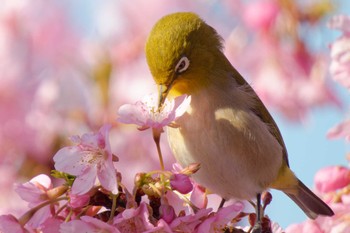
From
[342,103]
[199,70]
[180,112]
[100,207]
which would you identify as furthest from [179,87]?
[342,103]

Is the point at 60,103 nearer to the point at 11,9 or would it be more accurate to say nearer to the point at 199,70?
the point at 11,9

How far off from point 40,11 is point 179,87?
1.31 metres

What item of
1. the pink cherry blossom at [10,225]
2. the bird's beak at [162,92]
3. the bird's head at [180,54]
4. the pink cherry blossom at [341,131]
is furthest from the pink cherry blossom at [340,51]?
the pink cherry blossom at [10,225]

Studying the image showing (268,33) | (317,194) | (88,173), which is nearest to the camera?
(88,173)

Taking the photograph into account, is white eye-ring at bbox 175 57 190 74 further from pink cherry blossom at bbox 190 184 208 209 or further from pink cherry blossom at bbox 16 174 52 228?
pink cherry blossom at bbox 16 174 52 228

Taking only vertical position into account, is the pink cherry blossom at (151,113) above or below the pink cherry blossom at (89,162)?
above

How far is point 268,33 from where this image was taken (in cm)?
381

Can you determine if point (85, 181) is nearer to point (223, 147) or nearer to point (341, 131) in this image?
point (223, 147)

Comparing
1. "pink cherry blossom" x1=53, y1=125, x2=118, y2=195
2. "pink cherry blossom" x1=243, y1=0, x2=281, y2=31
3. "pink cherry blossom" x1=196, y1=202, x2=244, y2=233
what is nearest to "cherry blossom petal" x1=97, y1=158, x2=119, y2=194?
"pink cherry blossom" x1=53, y1=125, x2=118, y2=195

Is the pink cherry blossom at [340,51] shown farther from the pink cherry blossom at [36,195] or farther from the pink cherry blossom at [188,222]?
the pink cherry blossom at [36,195]

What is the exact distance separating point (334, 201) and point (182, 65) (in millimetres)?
647

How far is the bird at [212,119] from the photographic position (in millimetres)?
2389

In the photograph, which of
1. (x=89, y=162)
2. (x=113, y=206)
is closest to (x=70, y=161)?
(x=89, y=162)

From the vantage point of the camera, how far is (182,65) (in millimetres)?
2461
